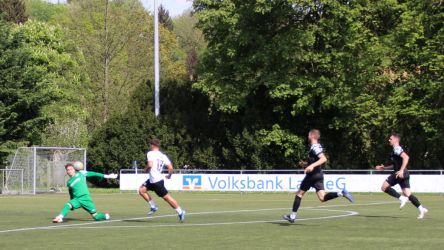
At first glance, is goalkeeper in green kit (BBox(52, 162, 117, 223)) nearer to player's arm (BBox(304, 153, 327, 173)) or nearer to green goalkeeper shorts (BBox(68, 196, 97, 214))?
green goalkeeper shorts (BBox(68, 196, 97, 214))

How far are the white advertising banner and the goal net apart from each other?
159 inches

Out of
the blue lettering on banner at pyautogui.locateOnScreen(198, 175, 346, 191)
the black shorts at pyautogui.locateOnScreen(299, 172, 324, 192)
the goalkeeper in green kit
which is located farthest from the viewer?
the blue lettering on banner at pyautogui.locateOnScreen(198, 175, 346, 191)

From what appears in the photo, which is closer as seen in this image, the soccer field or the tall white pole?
the soccer field

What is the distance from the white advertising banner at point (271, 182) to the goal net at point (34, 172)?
13.2 ft

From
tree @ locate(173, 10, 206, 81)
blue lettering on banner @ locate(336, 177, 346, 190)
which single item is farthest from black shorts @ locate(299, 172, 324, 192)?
tree @ locate(173, 10, 206, 81)

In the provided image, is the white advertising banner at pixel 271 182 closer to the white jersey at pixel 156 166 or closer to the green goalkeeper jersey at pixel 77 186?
the white jersey at pixel 156 166

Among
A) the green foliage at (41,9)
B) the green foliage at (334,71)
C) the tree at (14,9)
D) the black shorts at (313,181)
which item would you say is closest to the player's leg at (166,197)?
the black shorts at (313,181)

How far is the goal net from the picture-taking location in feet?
149

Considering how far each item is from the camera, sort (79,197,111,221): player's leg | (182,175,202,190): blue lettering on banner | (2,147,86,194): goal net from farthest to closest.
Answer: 1. (182,175,202,190): blue lettering on banner
2. (2,147,86,194): goal net
3. (79,197,111,221): player's leg

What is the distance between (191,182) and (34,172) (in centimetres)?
858

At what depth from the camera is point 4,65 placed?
54656 millimetres

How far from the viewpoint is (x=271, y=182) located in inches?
1794

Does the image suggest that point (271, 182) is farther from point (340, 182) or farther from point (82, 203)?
point (82, 203)

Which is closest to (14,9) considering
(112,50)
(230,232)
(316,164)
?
(112,50)
